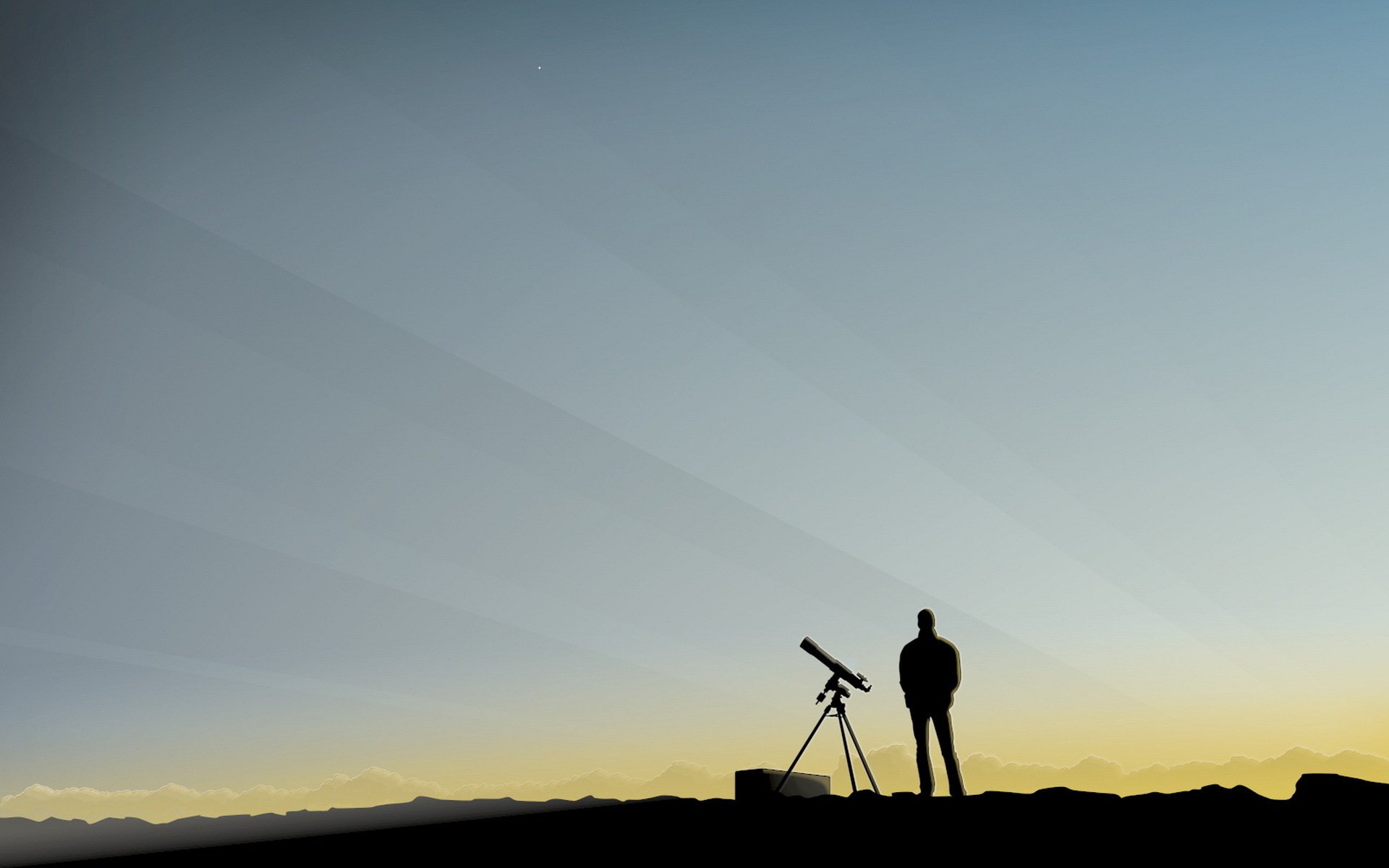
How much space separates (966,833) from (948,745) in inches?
161

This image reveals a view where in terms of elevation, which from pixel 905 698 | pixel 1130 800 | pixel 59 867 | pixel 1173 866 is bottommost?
pixel 59 867

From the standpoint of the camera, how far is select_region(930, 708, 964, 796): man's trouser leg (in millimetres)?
10359

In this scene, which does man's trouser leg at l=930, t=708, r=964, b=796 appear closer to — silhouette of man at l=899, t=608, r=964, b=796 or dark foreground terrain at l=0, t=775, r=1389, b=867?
silhouette of man at l=899, t=608, r=964, b=796

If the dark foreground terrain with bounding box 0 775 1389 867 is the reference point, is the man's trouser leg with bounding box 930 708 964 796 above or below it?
above

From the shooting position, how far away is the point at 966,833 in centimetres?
662

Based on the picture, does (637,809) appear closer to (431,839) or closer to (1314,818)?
(431,839)

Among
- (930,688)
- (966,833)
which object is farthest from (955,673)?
(966,833)

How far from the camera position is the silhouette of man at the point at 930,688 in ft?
34.4

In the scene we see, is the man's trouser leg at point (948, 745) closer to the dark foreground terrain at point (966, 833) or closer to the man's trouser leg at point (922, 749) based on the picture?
the man's trouser leg at point (922, 749)

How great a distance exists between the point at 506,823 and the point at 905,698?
4.67m

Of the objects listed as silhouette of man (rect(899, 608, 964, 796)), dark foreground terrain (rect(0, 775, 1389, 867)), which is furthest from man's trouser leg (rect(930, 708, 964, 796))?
dark foreground terrain (rect(0, 775, 1389, 867))

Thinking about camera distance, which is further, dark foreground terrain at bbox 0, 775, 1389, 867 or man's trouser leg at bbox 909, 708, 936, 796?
man's trouser leg at bbox 909, 708, 936, 796

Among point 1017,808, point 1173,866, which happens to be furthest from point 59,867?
point 1173,866

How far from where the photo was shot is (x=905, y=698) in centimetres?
1080
